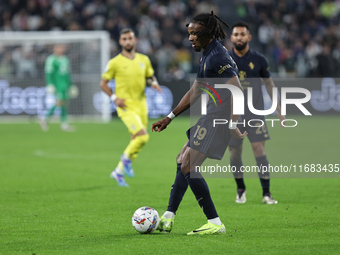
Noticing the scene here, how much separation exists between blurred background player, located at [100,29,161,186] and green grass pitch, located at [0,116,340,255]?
48 cm

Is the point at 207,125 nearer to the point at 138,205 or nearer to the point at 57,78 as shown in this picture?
the point at 138,205

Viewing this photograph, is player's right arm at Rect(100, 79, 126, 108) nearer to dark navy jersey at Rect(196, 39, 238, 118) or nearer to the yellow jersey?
the yellow jersey

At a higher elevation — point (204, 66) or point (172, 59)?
point (204, 66)

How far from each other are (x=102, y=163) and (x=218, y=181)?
3.10 meters

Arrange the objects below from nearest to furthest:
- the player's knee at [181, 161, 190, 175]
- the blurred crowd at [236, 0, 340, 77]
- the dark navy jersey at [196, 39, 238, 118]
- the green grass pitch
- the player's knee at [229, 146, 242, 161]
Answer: the green grass pitch → the dark navy jersey at [196, 39, 238, 118] → the player's knee at [181, 161, 190, 175] → the player's knee at [229, 146, 242, 161] → the blurred crowd at [236, 0, 340, 77]

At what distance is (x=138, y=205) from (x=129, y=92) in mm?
2701

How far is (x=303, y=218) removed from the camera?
294 inches

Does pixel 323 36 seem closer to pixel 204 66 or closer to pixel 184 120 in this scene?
pixel 184 120

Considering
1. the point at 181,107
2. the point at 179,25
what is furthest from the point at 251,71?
the point at 179,25

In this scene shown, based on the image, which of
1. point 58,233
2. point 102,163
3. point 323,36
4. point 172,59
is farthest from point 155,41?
point 58,233

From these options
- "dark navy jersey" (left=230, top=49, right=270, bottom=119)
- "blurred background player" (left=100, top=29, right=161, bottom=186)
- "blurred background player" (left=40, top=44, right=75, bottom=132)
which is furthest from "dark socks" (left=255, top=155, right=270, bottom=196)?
"blurred background player" (left=40, top=44, right=75, bottom=132)

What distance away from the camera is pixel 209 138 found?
248 inches

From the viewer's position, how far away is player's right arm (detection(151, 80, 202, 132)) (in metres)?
6.33

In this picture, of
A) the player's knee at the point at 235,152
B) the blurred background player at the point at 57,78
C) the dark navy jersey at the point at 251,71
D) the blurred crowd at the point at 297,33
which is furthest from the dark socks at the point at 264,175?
the blurred crowd at the point at 297,33
